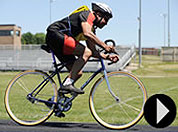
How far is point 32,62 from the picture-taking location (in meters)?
26.3

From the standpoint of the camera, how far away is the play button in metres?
3.97

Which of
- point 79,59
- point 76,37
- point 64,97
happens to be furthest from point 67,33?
point 64,97

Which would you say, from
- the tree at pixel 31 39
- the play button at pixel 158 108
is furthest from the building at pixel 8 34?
the play button at pixel 158 108

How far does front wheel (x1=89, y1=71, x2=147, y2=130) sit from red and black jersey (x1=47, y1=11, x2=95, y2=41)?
30.0 inches

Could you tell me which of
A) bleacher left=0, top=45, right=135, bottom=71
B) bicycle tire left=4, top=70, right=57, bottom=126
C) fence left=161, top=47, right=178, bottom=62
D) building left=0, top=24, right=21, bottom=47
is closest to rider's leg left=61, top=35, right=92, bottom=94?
bicycle tire left=4, top=70, right=57, bottom=126

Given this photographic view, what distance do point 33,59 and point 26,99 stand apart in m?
25.0

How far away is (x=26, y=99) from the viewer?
448 cm

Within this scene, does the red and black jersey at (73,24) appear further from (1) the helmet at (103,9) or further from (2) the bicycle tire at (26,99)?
(2) the bicycle tire at (26,99)

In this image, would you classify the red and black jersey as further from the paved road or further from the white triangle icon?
the white triangle icon

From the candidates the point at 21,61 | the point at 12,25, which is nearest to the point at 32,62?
the point at 21,61

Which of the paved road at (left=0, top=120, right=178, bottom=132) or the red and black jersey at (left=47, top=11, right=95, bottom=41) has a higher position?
the red and black jersey at (left=47, top=11, right=95, bottom=41)

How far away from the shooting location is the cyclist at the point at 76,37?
4.03 meters

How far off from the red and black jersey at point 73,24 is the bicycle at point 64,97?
384 millimetres

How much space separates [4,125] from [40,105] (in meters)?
0.63
